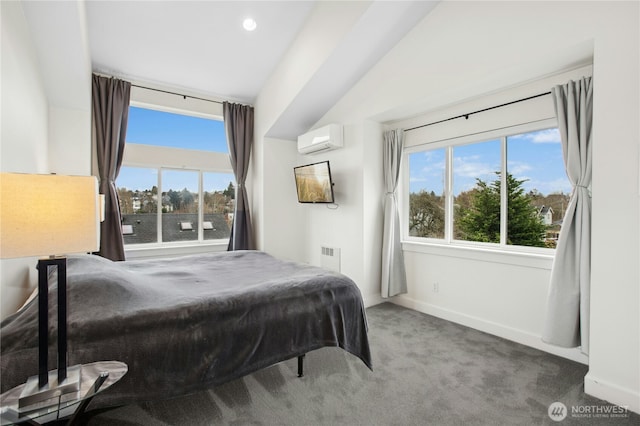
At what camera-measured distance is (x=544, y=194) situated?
9.31 feet

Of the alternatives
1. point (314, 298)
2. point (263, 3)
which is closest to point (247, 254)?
point (314, 298)

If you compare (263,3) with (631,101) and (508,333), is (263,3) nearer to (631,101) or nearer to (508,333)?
(631,101)

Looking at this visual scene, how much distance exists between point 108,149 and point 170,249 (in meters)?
1.56

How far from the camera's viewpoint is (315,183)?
4.18 meters

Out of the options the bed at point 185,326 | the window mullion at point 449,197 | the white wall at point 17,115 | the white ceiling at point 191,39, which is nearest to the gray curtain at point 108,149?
the white ceiling at point 191,39

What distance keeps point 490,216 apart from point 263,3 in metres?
3.26

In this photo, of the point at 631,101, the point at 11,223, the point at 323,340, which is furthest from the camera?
the point at 323,340

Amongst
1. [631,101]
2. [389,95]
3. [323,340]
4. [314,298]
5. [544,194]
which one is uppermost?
[389,95]

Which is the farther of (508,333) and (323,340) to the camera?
(508,333)

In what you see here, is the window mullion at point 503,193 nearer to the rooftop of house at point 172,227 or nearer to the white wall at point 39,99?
the white wall at point 39,99

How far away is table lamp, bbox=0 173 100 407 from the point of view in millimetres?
1094

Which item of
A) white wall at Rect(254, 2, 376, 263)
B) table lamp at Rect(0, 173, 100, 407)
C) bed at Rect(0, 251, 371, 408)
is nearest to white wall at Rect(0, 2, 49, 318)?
bed at Rect(0, 251, 371, 408)

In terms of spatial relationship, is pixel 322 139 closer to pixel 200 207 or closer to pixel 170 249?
pixel 200 207

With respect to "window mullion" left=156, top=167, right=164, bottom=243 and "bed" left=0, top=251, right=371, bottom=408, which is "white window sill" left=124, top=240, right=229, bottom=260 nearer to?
"window mullion" left=156, top=167, right=164, bottom=243
